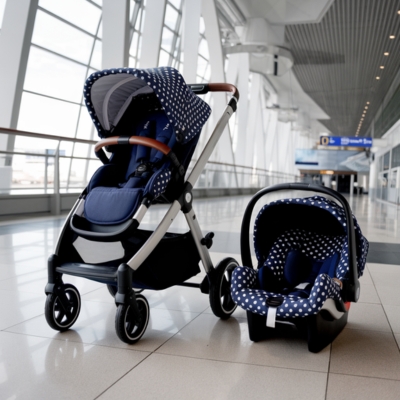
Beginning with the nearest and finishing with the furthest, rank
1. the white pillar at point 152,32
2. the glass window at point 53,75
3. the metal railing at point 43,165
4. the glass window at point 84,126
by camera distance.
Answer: the metal railing at point 43,165, the white pillar at point 152,32, the glass window at point 53,75, the glass window at point 84,126

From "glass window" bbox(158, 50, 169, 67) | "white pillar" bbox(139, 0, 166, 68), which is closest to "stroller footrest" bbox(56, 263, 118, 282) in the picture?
"white pillar" bbox(139, 0, 166, 68)

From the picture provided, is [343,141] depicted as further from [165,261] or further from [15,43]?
[165,261]

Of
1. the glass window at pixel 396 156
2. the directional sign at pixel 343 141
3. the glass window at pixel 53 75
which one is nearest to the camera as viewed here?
the glass window at pixel 53 75

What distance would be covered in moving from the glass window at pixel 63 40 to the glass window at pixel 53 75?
300mm

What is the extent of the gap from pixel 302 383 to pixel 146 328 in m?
0.87

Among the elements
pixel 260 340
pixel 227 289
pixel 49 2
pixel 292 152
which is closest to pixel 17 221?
pixel 227 289

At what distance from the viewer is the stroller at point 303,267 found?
217 cm

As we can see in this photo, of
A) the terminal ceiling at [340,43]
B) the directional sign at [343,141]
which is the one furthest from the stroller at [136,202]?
the directional sign at [343,141]

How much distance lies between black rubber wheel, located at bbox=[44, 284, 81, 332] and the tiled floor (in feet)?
0.18

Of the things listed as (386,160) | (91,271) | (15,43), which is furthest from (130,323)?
(386,160)

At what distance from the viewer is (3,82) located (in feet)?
27.9

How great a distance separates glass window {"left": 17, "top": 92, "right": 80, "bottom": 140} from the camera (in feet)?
45.8

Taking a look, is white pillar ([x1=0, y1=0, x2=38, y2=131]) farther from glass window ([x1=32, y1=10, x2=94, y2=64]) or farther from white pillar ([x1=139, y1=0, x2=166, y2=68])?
glass window ([x1=32, y1=10, x2=94, y2=64])

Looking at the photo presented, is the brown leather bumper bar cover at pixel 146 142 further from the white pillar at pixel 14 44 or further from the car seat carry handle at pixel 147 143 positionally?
the white pillar at pixel 14 44
